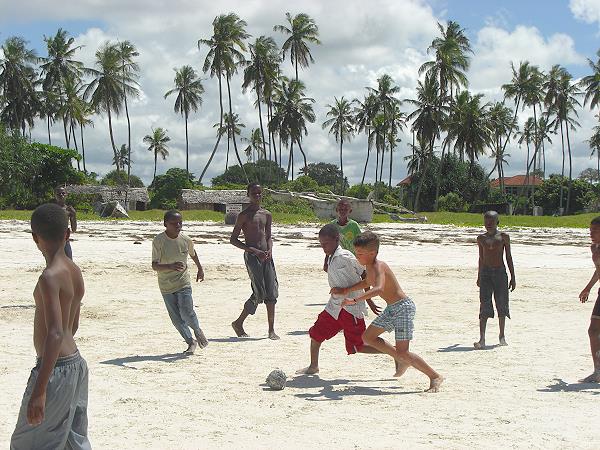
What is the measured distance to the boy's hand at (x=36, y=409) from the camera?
3410 mm

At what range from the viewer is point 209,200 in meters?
50.5

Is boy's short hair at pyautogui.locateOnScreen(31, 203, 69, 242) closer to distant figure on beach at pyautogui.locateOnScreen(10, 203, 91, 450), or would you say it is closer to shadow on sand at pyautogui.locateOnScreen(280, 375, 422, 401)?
distant figure on beach at pyautogui.locateOnScreen(10, 203, 91, 450)

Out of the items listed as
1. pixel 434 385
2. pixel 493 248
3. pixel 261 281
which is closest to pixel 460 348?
Result: pixel 493 248

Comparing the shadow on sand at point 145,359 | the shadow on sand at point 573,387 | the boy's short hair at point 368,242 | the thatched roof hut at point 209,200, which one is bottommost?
the shadow on sand at point 145,359

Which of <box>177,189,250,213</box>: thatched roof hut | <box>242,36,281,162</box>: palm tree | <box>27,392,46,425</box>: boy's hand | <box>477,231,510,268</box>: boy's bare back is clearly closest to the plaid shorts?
<box>477,231,510,268</box>: boy's bare back

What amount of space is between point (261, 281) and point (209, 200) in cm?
4191

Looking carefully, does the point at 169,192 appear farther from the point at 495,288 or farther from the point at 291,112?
the point at 495,288

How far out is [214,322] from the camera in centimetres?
1029

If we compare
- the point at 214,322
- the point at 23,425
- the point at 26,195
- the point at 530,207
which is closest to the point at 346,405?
the point at 23,425

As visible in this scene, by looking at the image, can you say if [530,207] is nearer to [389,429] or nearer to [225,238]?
[225,238]

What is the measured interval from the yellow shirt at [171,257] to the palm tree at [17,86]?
60.0m

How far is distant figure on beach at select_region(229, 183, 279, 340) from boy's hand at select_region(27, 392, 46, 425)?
5.55 meters

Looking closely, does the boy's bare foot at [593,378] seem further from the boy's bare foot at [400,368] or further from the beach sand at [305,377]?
the boy's bare foot at [400,368]

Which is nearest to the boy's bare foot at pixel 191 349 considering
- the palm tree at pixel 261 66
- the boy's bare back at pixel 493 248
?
the boy's bare back at pixel 493 248
